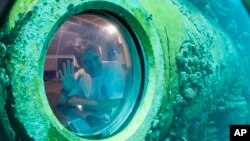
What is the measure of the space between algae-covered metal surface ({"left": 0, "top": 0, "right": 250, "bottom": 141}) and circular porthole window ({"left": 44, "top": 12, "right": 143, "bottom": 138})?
0.33ft

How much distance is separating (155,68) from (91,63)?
608mm

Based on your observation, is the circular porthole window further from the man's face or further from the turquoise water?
the turquoise water

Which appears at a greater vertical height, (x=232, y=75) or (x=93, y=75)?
(x=232, y=75)

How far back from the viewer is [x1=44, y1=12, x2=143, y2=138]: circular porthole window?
7.34 ft

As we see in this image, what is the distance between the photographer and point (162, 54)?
2895 mm

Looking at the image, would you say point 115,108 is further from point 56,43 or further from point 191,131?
point 191,131

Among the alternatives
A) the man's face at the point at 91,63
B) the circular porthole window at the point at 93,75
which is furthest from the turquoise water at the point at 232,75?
the man's face at the point at 91,63

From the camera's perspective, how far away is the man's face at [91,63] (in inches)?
94.2

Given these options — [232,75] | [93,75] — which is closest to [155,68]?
[93,75]

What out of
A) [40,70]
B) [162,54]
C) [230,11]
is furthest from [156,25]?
[230,11]

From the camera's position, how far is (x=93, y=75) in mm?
2498

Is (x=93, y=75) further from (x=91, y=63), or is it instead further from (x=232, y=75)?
(x=232, y=75)

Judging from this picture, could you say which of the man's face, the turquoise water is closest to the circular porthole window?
the man's face

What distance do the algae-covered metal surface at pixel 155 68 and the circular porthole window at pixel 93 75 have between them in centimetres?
10
